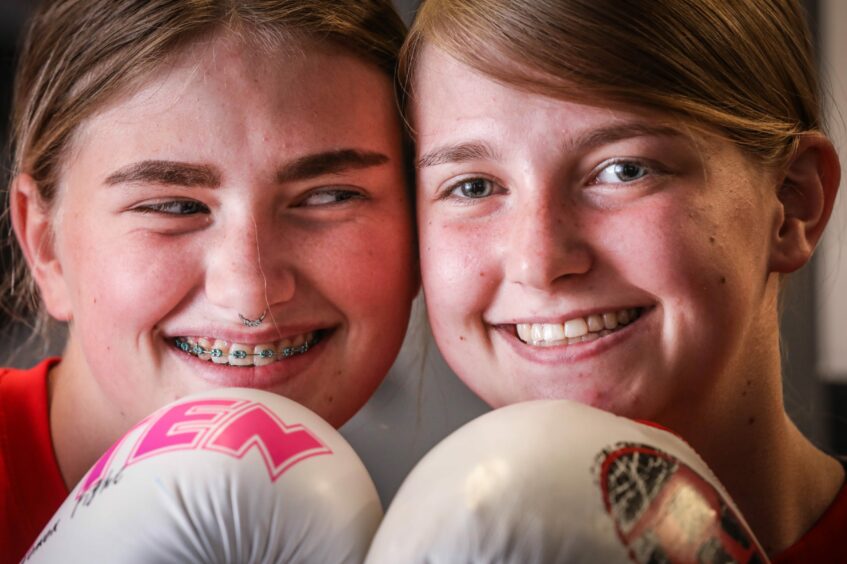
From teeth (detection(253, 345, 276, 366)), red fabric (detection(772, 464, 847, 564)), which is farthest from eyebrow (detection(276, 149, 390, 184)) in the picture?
red fabric (detection(772, 464, 847, 564))

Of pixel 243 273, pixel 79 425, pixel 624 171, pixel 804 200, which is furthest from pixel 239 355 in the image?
pixel 804 200

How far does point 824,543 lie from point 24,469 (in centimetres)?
120

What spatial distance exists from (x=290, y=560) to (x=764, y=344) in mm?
805

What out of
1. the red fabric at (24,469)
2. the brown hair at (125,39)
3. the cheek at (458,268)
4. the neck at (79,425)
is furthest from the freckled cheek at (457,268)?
the red fabric at (24,469)

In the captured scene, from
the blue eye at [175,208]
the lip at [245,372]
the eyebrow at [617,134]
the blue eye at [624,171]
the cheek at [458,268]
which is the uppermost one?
the eyebrow at [617,134]

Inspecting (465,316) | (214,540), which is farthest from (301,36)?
(214,540)

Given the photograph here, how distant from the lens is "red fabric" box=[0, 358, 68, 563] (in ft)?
4.72

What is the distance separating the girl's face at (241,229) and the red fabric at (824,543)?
660 millimetres

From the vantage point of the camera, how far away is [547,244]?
1229 mm

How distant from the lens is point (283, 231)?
A: 4.49 feet

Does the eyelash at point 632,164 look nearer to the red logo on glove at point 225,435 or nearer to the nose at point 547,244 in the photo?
the nose at point 547,244

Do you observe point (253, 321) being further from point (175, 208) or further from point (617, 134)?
point (617, 134)

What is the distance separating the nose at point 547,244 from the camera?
123 cm

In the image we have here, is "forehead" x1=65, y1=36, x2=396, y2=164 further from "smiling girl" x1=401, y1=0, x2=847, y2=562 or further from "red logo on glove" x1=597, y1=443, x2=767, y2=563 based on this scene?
"red logo on glove" x1=597, y1=443, x2=767, y2=563
